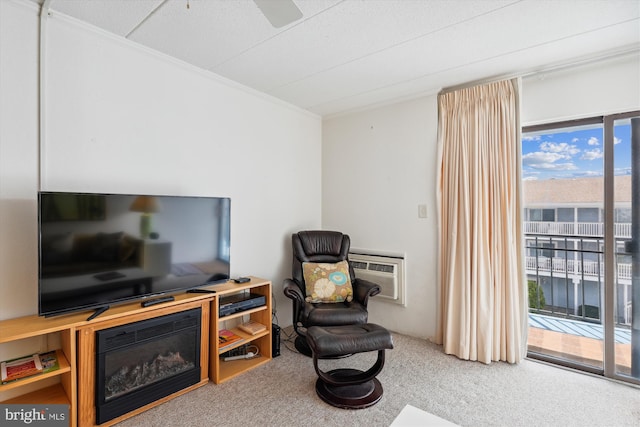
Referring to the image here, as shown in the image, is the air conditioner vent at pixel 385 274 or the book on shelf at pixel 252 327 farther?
the air conditioner vent at pixel 385 274

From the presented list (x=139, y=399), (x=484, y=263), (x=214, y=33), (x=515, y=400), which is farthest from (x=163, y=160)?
(x=515, y=400)

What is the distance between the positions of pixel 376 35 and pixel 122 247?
2.17 meters

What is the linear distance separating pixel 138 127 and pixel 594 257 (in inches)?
158

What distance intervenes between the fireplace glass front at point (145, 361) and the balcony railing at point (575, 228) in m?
2.94

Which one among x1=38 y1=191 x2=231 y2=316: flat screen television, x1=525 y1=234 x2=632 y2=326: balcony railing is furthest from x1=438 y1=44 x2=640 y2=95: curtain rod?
x1=38 y1=191 x2=231 y2=316: flat screen television

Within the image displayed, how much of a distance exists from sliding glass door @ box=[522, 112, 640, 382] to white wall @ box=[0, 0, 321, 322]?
248cm

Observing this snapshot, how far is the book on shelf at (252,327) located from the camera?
2643 millimetres

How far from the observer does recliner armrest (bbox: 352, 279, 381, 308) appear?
2.84 m

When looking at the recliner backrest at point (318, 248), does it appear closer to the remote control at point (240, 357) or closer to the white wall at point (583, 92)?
the remote control at point (240, 357)

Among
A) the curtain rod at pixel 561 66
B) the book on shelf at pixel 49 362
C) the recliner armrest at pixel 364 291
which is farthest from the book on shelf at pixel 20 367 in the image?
the curtain rod at pixel 561 66

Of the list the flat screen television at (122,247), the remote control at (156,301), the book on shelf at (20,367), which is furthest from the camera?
the remote control at (156,301)

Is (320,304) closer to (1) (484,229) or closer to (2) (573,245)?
(1) (484,229)

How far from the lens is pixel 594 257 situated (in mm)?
2830

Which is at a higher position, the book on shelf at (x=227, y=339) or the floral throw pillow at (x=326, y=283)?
the floral throw pillow at (x=326, y=283)
